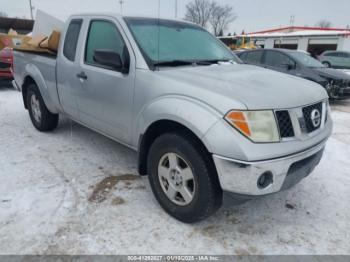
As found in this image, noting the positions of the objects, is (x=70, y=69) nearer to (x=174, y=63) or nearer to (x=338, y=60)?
(x=174, y=63)

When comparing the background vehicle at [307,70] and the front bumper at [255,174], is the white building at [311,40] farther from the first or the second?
the front bumper at [255,174]

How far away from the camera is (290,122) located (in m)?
2.37

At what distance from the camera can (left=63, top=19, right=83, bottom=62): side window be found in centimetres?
385

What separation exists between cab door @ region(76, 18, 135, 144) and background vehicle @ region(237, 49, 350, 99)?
5.79 m

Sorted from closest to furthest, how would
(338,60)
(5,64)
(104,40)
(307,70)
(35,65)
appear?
(104,40) → (35,65) → (307,70) → (5,64) → (338,60)

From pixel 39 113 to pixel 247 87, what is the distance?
380 centimetres

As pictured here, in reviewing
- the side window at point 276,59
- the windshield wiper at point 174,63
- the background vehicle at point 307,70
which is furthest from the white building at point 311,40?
the windshield wiper at point 174,63

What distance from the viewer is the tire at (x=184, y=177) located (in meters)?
2.40

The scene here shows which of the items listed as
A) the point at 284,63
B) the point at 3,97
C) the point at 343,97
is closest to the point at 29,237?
the point at 3,97

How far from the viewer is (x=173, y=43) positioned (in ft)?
10.9

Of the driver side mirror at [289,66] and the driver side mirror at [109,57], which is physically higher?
the driver side mirror at [109,57]

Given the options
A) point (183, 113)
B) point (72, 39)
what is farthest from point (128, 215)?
point (72, 39)

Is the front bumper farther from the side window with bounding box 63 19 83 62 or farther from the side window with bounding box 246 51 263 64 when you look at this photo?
the side window with bounding box 246 51 263 64

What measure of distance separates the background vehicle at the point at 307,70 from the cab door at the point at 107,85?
5.79 metres
